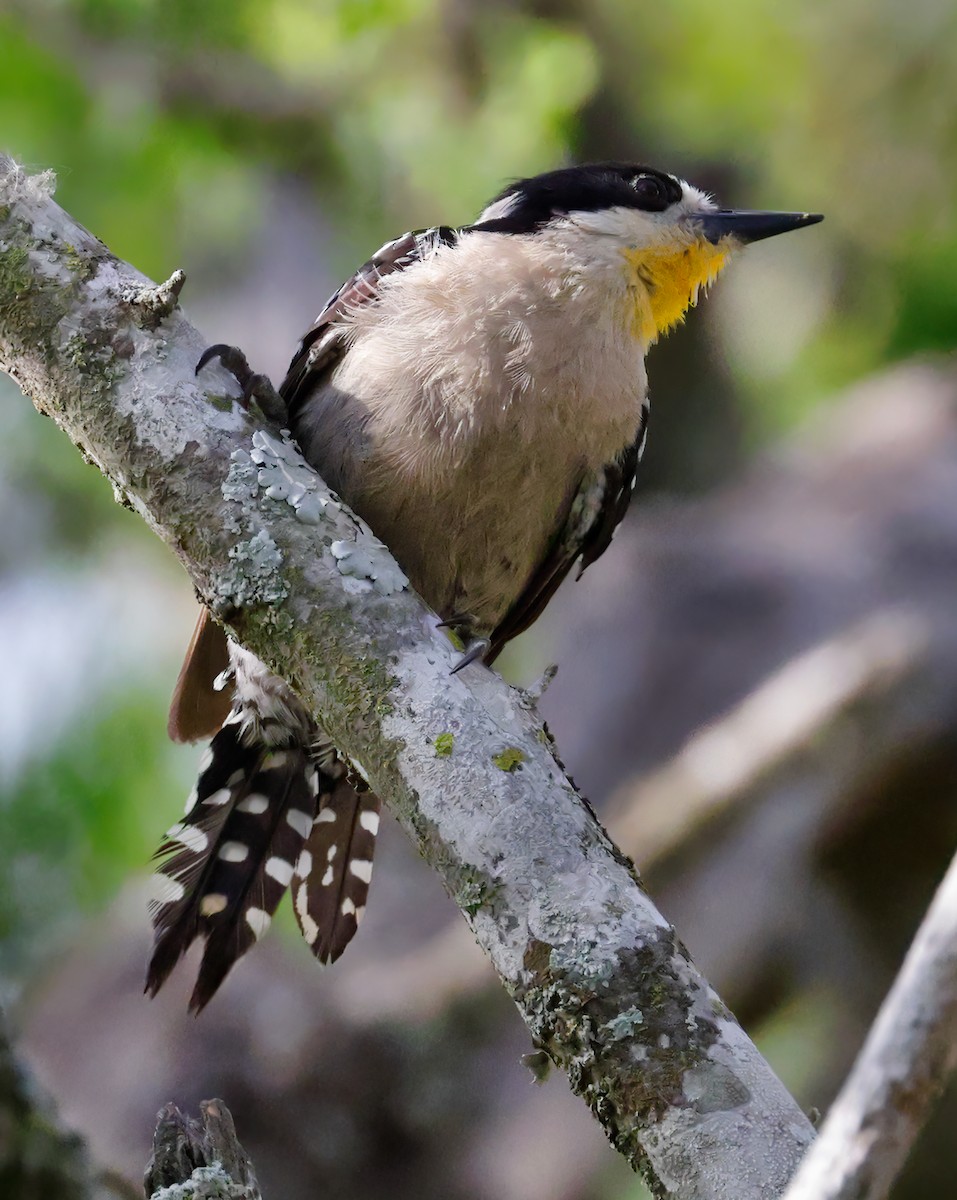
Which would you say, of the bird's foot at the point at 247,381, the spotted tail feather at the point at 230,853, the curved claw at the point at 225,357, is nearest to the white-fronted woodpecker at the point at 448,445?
the spotted tail feather at the point at 230,853

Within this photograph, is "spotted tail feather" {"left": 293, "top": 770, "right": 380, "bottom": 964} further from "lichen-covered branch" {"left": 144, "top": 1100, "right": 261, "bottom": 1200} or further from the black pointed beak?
the black pointed beak

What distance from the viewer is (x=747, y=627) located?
12.7ft

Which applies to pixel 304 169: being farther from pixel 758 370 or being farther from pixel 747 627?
pixel 747 627

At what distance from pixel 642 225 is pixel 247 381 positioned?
3.36ft

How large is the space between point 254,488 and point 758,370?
2808 millimetres

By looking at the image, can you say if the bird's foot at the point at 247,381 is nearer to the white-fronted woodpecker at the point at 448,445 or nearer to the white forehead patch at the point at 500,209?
the white-fronted woodpecker at the point at 448,445

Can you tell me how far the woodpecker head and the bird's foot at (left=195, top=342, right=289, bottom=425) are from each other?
71 centimetres

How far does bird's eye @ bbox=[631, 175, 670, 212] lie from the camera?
9.27 feet

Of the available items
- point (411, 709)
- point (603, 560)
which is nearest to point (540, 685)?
point (411, 709)

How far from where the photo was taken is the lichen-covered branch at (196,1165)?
1653 mm

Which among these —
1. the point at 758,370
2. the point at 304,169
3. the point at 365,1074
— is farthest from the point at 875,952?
the point at 304,169

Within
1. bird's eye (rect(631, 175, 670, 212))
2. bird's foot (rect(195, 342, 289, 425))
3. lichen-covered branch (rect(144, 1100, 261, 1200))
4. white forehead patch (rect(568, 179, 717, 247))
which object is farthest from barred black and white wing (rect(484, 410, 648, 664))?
lichen-covered branch (rect(144, 1100, 261, 1200))

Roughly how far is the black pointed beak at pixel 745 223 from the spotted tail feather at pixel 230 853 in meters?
1.46

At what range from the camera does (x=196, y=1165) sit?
168cm
